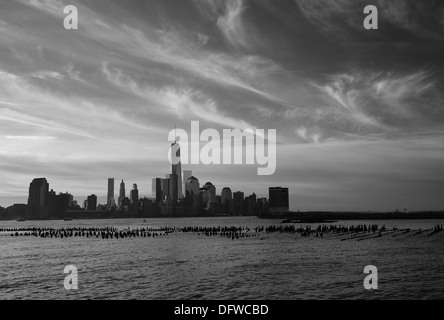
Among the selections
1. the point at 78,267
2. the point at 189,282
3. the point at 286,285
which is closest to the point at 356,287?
the point at 286,285

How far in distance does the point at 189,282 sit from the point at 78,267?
24115mm

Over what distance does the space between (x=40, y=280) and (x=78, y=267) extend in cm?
1180

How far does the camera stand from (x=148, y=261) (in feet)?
221

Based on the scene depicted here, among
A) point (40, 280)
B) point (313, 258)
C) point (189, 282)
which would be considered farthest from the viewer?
Answer: point (313, 258)

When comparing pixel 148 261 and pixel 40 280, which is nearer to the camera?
pixel 40 280
